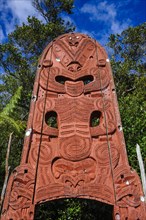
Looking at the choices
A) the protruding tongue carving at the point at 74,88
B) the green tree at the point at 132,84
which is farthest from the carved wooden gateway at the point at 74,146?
the green tree at the point at 132,84

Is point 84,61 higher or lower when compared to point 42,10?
lower

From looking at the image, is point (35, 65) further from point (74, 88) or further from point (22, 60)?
point (74, 88)

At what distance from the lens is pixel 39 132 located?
4590 mm

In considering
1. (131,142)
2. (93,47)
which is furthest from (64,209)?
(93,47)

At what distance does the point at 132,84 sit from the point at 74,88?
7315 mm

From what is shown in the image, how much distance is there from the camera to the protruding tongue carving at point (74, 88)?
5.32 m

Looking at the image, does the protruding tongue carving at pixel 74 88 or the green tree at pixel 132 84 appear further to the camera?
the green tree at pixel 132 84

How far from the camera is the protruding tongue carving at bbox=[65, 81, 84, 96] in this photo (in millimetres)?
5320

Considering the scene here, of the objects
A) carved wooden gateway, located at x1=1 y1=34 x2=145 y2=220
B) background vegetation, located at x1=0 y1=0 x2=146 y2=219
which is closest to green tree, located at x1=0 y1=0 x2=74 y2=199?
background vegetation, located at x1=0 y1=0 x2=146 y2=219

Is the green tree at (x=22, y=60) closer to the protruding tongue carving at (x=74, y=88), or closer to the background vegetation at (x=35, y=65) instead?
the background vegetation at (x=35, y=65)

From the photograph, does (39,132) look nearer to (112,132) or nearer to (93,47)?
(112,132)

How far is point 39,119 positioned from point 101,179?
158 centimetres

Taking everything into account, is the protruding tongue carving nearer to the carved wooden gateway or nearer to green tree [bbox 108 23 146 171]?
the carved wooden gateway

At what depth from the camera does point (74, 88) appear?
5.40m
